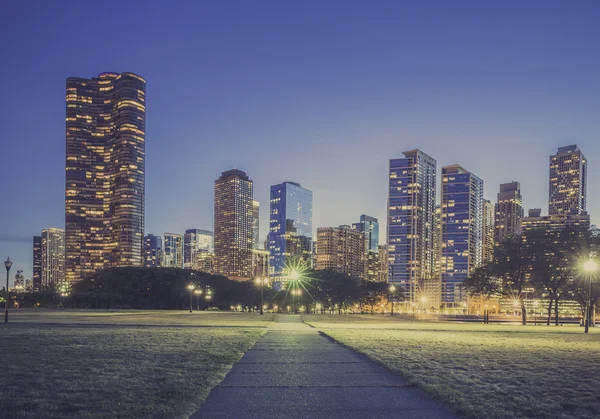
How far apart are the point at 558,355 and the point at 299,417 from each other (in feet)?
44.4

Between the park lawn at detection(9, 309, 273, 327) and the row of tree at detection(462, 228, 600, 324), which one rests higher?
the row of tree at detection(462, 228, 600, 324)

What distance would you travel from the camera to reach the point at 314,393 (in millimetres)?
10461

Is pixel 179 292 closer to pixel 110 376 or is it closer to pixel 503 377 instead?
pixel 110 376

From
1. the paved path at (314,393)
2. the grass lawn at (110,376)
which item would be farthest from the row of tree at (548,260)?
the paved path at (314,393)

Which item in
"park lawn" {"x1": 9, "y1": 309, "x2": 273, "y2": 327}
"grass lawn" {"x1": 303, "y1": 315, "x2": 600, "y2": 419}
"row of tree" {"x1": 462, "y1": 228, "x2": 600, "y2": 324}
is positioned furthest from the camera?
"row of tree" {"x1": 462, "y1": 228, "x2": 600, "y2": 324}

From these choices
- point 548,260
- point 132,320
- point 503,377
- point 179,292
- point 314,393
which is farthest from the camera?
point 179,292

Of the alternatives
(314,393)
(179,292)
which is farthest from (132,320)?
(179,292)

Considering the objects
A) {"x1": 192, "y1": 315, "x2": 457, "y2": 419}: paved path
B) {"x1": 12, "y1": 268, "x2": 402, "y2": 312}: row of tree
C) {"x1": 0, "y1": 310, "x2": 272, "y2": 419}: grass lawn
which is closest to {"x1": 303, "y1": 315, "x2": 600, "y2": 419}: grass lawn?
{"x1": 192, "y1": 315, "x2": 457, "y2": 419}: paved path

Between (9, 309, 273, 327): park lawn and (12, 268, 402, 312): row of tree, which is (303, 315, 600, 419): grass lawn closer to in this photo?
(9, 309, 273, 327): park lawn

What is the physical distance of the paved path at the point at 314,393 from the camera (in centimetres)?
883

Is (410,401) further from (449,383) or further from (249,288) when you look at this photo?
(249,288)

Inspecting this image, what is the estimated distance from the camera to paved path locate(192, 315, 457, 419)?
8.83m

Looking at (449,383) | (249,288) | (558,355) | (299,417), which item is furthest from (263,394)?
(249,288)

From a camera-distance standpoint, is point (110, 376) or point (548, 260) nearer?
point (110, 376)
